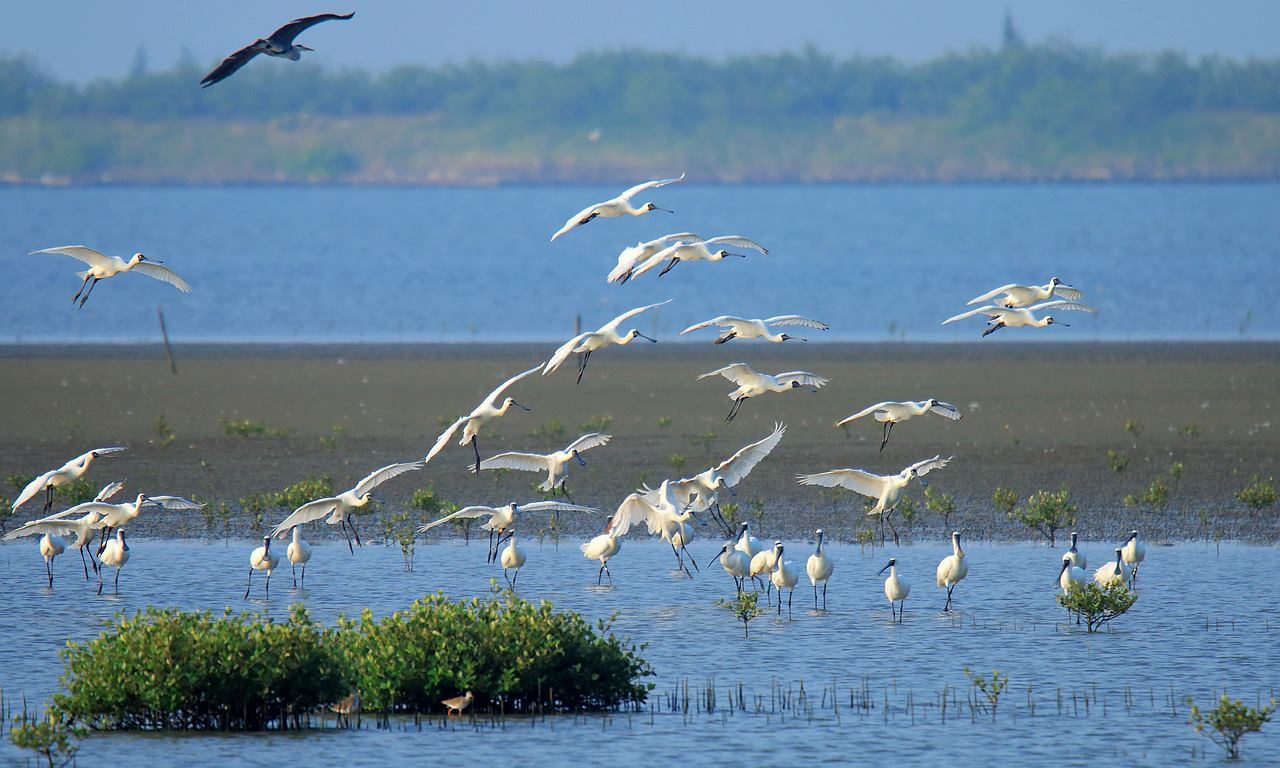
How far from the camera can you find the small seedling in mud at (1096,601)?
17.3 meters

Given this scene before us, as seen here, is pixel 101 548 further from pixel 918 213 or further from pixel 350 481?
pixel 918 213

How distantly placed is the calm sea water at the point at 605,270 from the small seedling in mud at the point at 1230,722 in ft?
112

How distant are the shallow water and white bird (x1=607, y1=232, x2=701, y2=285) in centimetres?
339

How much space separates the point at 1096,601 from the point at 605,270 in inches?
3111

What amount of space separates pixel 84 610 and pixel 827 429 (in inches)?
573

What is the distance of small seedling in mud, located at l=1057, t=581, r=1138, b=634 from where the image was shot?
1728 cm

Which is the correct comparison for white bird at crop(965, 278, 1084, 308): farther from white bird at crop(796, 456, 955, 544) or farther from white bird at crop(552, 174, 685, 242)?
white bird at crop(552, 174, 685, 242)

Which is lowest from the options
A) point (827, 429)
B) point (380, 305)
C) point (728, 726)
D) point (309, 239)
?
point (728, 726)

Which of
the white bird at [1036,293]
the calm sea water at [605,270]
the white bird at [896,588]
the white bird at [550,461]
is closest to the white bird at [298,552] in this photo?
the white bird at [550,461]

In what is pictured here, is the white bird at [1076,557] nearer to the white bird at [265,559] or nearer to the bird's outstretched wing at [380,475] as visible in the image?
the bird's outstretched wing at [380,475]

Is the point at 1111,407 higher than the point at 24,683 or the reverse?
higher

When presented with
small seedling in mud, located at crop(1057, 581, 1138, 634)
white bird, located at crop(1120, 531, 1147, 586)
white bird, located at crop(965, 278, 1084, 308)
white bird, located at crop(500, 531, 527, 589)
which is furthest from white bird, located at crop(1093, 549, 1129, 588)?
white bird, located at crop(500, 531, 527, 589)

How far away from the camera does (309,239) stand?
122 meters

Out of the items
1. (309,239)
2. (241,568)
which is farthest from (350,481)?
(309,239)
